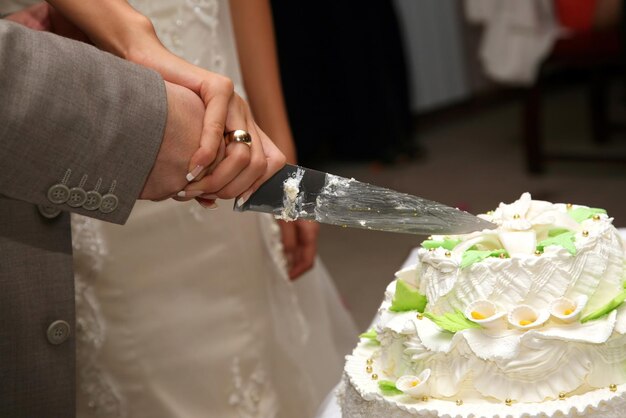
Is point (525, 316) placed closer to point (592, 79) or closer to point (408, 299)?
point (408, 299)

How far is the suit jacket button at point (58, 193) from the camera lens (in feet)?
3.47

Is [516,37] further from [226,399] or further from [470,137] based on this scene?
[226,399]

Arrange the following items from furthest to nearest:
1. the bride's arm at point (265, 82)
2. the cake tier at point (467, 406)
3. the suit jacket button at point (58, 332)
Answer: the bride's arm at point (265, 82)
the suit jacket button at point (58, 332)
the cake tier at point (467, 406)

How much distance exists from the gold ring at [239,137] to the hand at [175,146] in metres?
0.04

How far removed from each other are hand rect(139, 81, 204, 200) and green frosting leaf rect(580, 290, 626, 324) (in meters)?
0.48

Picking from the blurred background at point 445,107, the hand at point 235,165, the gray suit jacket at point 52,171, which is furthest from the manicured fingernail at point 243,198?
the blurred background at point 445,107

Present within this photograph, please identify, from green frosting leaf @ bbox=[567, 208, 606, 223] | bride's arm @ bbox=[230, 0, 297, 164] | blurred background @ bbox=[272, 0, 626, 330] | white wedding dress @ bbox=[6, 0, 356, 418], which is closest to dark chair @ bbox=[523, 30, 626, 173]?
blurred background @ bbox=[272, 0, 626, 330]

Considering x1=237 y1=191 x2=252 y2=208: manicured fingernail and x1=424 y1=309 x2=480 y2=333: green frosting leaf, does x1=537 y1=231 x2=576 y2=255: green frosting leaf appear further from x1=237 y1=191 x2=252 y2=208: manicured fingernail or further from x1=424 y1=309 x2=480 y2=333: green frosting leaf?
x1=237 y1=191 x2=252 y2=208: manicured fingernail

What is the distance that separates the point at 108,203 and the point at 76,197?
0.12ft

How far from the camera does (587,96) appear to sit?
22.4 ft

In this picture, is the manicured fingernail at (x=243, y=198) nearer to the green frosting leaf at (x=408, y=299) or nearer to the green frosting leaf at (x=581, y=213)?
the green frosting leaf at (x=408, y=299)

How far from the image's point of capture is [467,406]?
992 mm

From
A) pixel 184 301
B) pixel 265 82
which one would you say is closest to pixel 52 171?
pixel 184 301

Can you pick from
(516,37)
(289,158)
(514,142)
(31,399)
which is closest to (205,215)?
(289,158)
